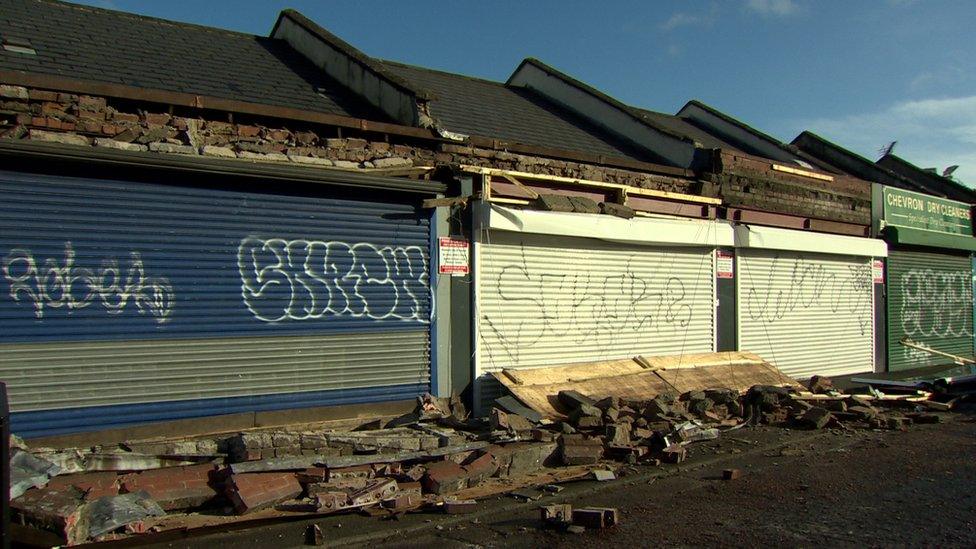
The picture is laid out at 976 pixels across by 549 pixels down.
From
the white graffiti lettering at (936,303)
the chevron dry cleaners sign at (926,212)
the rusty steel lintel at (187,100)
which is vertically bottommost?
the white graffiti lettering at (936,303)

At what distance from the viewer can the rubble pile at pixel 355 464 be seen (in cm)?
580

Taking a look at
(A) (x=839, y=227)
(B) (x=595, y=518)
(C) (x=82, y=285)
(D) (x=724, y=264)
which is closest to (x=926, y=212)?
(A) (x=839, y=227)

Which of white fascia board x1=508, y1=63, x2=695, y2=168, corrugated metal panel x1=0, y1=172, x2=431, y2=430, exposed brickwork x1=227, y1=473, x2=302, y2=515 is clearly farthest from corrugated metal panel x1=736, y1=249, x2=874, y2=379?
exposed brickwork x1=227, y1=473, x2=302, y2=515

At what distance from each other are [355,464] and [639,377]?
5331 millimetres

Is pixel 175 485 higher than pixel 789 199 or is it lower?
lower

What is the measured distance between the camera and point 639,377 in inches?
429

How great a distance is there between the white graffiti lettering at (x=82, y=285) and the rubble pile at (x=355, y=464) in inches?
55.6

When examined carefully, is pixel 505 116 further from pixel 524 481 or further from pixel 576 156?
pixel 524 481

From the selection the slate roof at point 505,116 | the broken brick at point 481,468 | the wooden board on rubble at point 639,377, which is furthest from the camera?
the slate roof at point 505,116

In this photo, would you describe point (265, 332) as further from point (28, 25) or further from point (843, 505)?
point (843, 505)

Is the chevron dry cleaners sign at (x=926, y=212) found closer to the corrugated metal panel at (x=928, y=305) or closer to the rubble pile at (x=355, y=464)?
the corrugated metal panel at (x=928, y=305)

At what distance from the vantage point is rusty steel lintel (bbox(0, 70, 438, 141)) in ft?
23.9

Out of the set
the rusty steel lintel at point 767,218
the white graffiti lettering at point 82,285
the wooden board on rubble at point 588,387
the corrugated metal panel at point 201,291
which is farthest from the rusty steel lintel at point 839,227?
the white graffiti lettering at point 82,285

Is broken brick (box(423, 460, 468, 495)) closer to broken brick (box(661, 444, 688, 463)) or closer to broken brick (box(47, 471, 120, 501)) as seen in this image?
broken brick (box(661, 444, 688, 463))
